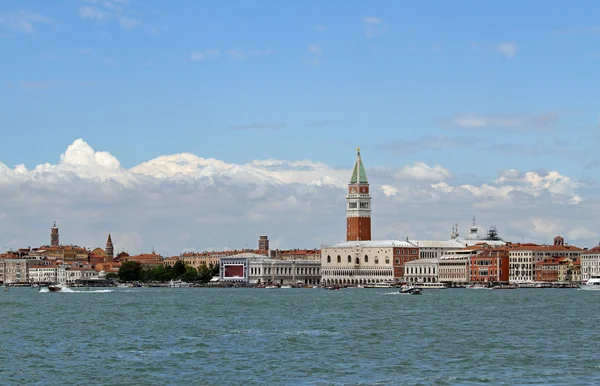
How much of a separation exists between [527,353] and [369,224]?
13619 centimetres

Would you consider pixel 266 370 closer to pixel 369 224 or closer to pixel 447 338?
pixel 447 338

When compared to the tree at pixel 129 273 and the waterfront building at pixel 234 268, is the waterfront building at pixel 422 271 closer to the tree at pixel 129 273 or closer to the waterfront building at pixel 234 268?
the waterfront building at pixel 234 268

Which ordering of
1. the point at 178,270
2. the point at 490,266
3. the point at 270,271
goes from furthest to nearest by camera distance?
the point at 178,270, the point at 270,271, the point at 490,266

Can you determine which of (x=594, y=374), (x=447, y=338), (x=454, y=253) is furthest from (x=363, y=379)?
(x=454, y=253)

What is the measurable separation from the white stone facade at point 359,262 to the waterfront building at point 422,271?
321 centimetres

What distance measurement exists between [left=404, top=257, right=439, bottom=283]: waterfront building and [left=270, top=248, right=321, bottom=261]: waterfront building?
94.2ft

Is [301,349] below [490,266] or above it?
below

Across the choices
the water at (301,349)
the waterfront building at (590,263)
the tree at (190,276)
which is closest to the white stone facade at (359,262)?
the tree at (190,276)

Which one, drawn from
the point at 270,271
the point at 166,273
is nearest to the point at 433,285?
the point at 270,271

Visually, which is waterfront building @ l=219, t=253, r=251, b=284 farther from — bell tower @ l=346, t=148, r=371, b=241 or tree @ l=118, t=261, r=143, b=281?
bell tower @ l=346, t=148, r=371, b=241

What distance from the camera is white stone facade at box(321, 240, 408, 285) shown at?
164m

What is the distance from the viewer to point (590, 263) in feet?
476

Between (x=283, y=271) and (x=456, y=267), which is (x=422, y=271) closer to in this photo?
(x=456, y=267)

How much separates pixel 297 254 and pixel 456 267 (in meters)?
44.1
